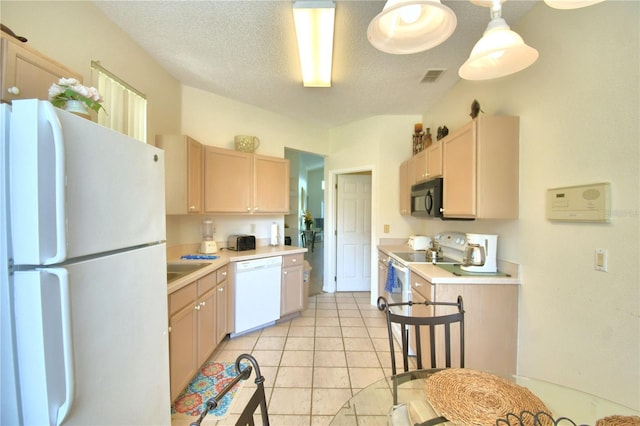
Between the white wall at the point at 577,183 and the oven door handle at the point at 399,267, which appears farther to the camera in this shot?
the oven door handle at the point at 399,267

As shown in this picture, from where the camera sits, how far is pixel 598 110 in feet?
4.28

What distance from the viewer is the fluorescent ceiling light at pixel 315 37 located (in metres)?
1.63

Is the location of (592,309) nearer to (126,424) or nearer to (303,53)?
(126,424)

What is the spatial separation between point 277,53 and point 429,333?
8.36ft

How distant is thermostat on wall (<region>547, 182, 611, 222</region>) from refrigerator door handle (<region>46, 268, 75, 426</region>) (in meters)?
2.26

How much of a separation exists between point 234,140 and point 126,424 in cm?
287

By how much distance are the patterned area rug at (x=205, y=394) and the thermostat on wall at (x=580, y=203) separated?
2.47 m

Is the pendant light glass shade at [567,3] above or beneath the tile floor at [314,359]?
above

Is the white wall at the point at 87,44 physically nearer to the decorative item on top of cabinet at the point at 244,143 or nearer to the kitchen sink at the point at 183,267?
the decorative item on top of cabinet at the point at 244,143

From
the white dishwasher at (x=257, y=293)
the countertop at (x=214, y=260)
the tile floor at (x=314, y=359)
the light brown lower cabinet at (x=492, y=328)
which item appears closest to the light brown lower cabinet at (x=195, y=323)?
the countertop at (x=214, y=260)

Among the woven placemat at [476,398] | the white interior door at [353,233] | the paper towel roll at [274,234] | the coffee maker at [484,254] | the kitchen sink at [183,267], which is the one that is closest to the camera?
the woven placemat at [476,398]

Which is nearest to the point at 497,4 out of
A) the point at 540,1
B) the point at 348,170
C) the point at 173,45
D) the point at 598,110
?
the point at 598,110

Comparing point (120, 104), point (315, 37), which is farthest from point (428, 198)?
point (120, 104)

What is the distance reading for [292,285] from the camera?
320 centimetres
